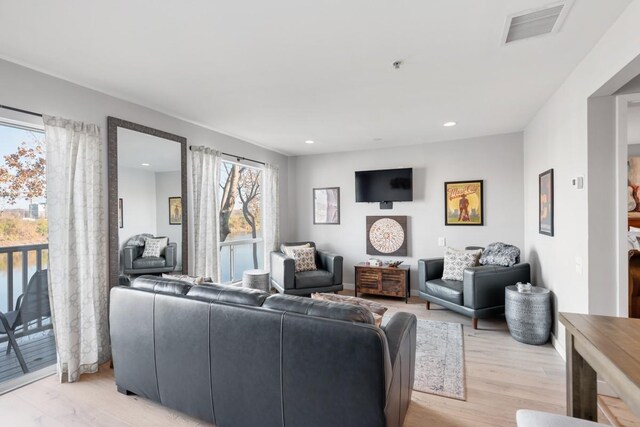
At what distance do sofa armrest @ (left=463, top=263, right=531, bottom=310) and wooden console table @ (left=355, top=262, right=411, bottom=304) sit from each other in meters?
1.11

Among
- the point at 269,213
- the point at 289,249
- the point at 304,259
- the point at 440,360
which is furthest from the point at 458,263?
the point at 269,213

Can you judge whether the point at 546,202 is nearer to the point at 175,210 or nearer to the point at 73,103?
the point at 175,210

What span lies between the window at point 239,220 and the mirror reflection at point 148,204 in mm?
854

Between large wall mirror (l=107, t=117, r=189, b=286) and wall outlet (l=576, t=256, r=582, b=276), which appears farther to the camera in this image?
large wall mirror (l=107, t=117, r=189, b=286)

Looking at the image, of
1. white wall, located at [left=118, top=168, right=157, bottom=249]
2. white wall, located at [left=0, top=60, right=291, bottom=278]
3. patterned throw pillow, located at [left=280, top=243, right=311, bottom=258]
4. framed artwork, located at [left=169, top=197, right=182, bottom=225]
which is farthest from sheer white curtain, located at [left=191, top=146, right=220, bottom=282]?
patterned throw pillow, located at [left=280, top=243, right=311, bottom=258]

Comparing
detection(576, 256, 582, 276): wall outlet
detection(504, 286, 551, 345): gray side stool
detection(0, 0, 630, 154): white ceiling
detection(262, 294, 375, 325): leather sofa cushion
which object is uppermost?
detection(0, 0, 630, 154): white ceiling

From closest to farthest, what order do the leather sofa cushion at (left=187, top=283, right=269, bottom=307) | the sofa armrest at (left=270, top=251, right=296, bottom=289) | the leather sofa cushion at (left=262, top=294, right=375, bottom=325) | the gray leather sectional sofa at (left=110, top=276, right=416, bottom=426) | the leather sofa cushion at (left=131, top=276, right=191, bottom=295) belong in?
the gray leather sectional sofa at (left=110, top=276, right=416, bottom=426) < the leather sofa cushion at (left=262, top=294, right=375, bottom=325) < the leather sofa cushion at (left=187, top=283, right=269, bottom=307) < the leather sofa cushion at (left=131, top=276, right=191, bottom=295) < the sofa armrest at (left=270, top=251, right=296, bottom=289)

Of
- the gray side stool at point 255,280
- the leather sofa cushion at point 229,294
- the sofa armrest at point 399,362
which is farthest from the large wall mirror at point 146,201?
the sofa armrest at point 399,362

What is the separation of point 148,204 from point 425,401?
10.2ft

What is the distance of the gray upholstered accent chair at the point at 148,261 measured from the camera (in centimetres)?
304

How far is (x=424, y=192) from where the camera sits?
5039mm

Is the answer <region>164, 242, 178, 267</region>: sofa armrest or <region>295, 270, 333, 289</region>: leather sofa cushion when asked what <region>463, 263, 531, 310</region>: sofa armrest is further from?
<region>164, 242, 178, 267</region>: sofa armrest

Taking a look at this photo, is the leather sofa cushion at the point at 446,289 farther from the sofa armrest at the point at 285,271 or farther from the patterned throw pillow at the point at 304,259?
the sofa armrest at the point at 285,271

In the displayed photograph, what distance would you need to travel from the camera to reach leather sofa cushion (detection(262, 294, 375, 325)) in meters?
1.61
